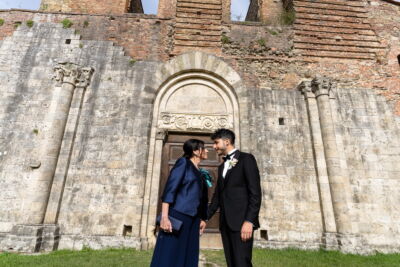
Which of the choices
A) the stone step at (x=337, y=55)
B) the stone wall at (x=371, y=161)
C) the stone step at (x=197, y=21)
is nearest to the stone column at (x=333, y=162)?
the stone wall at (x=371, y=161)

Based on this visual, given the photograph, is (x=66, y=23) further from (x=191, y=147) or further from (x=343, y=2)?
(x=343, y=2)

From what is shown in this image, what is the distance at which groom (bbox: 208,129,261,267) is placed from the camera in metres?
2.72

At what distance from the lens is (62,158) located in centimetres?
727

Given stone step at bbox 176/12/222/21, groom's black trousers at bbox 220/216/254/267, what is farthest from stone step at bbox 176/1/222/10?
groom's black trousers at bbox 220/216/254/267

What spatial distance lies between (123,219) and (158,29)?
6.67 metres

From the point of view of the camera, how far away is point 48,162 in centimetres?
706

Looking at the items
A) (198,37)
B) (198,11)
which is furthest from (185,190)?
(198,11)

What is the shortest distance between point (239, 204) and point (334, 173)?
18.5 ft

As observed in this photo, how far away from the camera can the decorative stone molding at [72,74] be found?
26.4 feet

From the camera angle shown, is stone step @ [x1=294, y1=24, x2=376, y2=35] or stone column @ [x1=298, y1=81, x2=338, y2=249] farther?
Answer: stone step @ [x1=294, y1=24, x2=376, y2=35]

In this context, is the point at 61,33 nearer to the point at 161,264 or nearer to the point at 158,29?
the point at 158,29

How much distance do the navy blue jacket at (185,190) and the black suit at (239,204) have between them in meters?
0.32

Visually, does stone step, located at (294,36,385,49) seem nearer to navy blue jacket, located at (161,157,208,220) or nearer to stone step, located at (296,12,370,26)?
stone step, located at (296,12,370,26)

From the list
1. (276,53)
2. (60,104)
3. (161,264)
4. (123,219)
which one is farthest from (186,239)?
(276,53)
